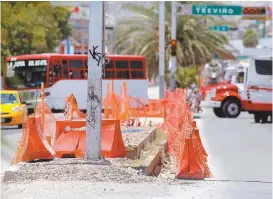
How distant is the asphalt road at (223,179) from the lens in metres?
10.2

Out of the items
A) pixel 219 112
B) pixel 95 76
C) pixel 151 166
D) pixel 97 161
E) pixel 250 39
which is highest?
pixel 250 39

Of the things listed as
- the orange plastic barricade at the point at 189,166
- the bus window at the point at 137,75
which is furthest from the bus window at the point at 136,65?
the orange plastic barricade at the point at 189,166

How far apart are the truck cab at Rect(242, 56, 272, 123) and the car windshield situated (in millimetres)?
10316

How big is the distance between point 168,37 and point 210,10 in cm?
1881

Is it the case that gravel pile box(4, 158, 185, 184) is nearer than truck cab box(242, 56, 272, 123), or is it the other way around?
gravel pile box(4, 158, 185, 184)

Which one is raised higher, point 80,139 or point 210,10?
point 210,10

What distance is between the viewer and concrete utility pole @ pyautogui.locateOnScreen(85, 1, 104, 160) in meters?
12.1

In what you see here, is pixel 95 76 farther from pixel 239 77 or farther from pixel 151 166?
pixel 239 77

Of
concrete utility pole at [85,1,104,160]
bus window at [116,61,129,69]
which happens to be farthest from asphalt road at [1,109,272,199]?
bus window at [116,61,129,69]

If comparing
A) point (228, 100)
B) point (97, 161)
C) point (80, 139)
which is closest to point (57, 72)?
point (228, 100)

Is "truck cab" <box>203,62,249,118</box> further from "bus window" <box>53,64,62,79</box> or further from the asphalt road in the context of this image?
the asphalt road

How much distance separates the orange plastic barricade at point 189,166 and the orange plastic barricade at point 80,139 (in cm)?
147

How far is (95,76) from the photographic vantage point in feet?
39.8

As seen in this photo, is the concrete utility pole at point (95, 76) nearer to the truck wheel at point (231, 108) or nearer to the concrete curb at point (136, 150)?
the concrete curb at point (136, 150)
